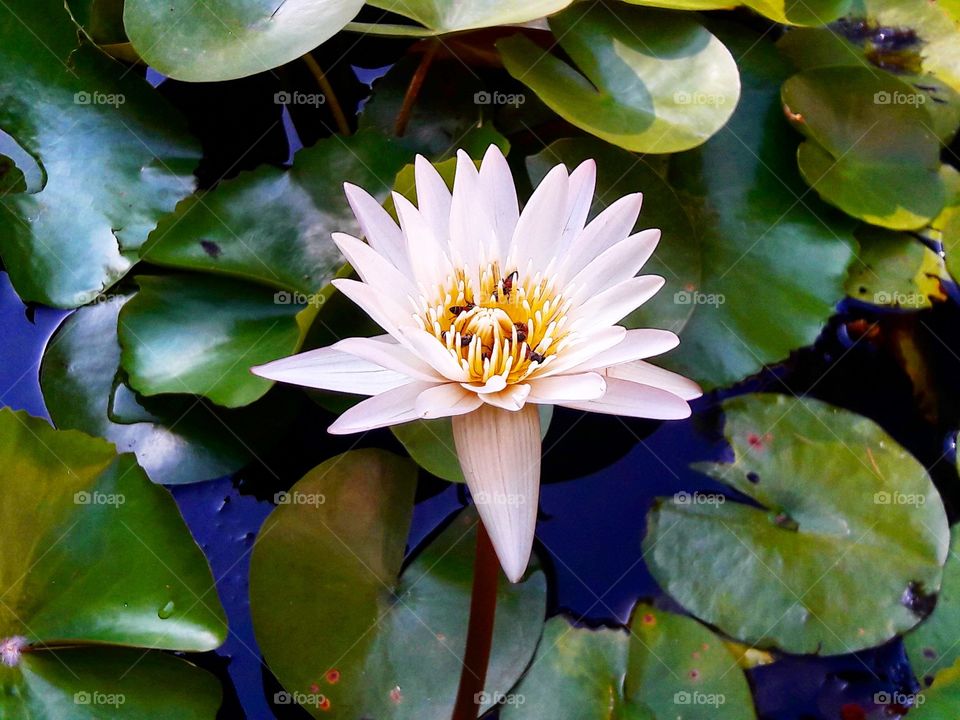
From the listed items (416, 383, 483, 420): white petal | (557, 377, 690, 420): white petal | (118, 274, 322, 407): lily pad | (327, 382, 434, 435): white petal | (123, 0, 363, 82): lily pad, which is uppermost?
(123, 0, 363, 82): lily pad

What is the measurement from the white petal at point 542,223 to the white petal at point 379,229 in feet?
0.67

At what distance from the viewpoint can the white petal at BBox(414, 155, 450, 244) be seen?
1.32 m

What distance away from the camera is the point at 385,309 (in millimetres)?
1193

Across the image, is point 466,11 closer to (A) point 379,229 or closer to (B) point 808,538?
(A) point 379,229

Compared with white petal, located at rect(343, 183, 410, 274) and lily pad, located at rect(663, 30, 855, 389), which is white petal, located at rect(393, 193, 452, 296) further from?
lily pad, located at rect(663, 30, 855, 389)

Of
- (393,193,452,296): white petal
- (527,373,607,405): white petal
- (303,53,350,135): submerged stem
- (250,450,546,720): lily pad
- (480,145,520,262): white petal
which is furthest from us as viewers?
(303,53,350,135): submerged stem

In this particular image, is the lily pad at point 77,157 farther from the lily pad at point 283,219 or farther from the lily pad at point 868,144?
the lily pad at point 868,144

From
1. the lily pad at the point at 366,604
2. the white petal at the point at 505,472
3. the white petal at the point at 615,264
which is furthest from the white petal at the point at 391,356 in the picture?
the lily pad at the point at 366,604

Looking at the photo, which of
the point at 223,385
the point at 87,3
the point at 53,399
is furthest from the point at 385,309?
the point at 87,3

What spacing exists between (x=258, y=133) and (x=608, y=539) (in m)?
1.50

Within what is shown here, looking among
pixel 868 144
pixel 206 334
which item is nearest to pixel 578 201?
pixel 206 334

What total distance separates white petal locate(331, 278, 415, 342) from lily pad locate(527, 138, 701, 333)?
2.51 ft

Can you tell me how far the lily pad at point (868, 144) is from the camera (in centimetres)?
203

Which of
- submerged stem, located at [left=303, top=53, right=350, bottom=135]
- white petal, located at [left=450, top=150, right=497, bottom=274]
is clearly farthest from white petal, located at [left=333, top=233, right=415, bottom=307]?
submerged stem, located at [left=303, top=53, right=350, bottom=135]
